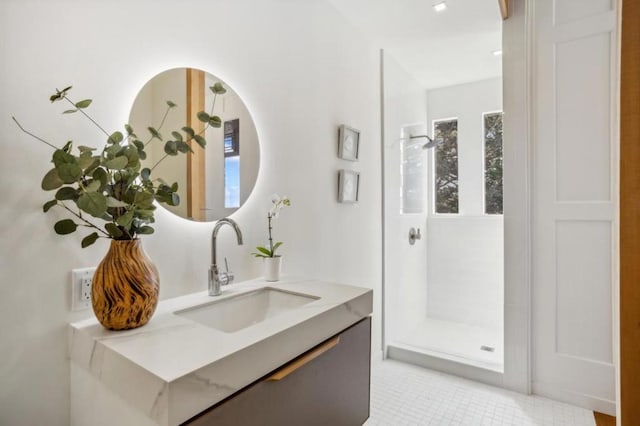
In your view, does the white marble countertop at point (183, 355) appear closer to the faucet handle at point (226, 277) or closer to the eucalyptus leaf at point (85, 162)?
the faucet handle at point (226, 277)

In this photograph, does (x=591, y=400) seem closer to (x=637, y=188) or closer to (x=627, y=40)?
(x=637, y=188)

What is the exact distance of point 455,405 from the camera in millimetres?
1955

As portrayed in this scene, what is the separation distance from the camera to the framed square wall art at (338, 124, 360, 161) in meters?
2.15

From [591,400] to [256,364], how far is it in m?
2.15

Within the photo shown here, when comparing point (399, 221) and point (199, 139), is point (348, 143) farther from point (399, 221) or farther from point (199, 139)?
point (199, 139)

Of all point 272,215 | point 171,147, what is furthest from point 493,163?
point 171,147

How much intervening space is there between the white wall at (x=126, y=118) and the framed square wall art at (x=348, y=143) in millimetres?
57

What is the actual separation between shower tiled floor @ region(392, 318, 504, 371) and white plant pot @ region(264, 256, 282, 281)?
5.14 ft

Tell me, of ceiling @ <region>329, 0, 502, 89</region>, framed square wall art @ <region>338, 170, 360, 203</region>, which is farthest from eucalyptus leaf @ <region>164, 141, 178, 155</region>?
ceiling @ <region>329, 0, 502, 89</region>

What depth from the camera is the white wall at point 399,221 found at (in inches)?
106

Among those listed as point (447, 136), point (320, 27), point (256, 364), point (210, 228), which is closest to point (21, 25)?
point (210, 228)

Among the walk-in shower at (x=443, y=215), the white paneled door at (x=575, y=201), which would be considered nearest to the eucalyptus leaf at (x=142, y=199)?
the walk-in shower at (x=443, y=215)

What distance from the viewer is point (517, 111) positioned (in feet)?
7.01

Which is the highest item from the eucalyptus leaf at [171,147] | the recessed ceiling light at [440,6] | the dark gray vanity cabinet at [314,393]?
the recessed ceiling light at [440,6]
